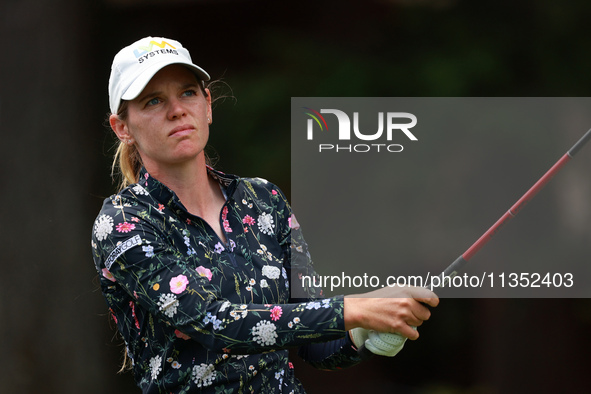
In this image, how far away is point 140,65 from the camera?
1934 mm

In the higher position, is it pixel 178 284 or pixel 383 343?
pixel 178 284

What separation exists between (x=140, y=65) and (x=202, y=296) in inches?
23.4

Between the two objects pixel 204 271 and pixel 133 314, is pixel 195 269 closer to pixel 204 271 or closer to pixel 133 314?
pixel 204 271

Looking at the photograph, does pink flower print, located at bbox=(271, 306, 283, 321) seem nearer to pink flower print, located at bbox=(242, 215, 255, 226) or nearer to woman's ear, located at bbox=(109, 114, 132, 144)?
pink flower print, located at bbox=(242, 215, 255, 226)

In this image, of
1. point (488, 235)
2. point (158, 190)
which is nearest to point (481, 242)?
point (488, 235)

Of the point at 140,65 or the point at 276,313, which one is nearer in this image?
the point at 276,313

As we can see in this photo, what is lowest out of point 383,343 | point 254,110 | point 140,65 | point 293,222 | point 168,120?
point 383,343

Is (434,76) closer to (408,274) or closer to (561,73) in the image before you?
(561,73)

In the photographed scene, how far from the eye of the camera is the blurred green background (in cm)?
353

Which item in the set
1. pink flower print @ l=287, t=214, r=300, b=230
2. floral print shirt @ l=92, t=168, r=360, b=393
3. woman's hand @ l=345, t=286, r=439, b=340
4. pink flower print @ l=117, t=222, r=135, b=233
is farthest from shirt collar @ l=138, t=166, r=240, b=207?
woman's hand @ l=345, t=286, r=439, b=340

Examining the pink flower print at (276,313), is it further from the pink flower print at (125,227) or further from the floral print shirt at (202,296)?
the pink flower print at (125,227)

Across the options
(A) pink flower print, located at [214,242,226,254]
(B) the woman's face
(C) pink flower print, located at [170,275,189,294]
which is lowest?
(C) pink flower print, located at [170,275,189,294]

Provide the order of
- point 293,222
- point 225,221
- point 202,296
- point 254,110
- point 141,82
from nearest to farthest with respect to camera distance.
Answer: point 202,296 → point 141,82 → point 225,221 → point 293,222 → point 254,110

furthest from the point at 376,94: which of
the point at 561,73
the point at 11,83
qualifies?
the point at 11,83
